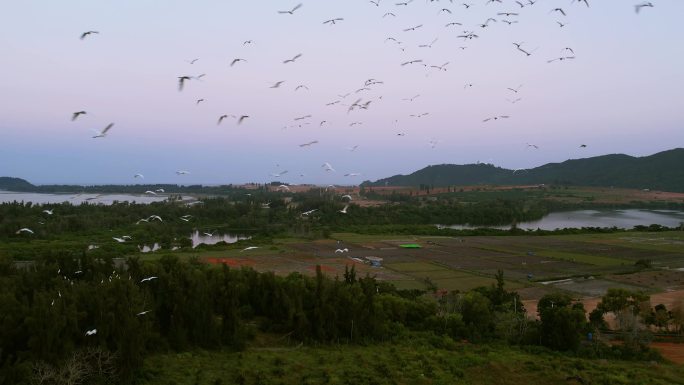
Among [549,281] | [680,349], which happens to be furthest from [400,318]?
[549,281]

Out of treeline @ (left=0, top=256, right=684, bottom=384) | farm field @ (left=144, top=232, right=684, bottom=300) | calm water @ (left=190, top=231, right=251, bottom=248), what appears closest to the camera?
treeline @ (left=0, top=256, right=684, bottom=384)

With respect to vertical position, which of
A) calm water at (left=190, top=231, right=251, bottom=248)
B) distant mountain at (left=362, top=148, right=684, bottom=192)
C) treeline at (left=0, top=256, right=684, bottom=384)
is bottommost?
calm water at (left=190, top=231, right=251, bottom=248)

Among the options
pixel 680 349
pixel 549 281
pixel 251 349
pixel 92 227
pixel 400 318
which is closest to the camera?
pixel 251 349

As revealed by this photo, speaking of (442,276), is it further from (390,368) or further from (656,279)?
(390,368)

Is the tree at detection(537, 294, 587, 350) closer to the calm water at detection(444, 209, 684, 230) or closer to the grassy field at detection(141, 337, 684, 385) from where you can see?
the grassy field at detection(141, 337, 684, 385)

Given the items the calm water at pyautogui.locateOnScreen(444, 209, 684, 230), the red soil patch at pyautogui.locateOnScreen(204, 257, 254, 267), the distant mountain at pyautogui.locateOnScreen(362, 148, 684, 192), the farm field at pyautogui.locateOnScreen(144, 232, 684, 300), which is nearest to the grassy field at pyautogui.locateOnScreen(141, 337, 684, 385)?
the farm field at pyautogui.locateOnScreen(144, 232, 684, 300)

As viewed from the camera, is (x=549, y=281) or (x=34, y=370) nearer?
(x=34, y=370)

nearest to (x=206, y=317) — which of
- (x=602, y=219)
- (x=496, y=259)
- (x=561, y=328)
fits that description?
(x=561, y=328)

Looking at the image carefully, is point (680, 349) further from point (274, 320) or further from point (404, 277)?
point (404, 277)
